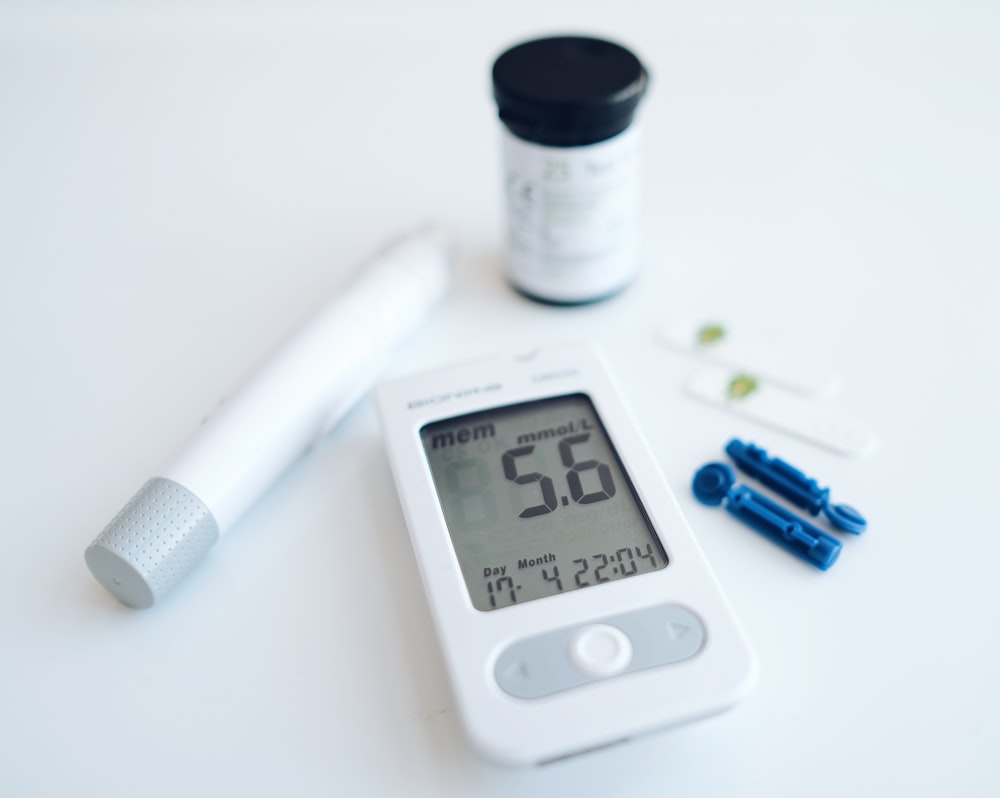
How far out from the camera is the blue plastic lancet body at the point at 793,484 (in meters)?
0.69

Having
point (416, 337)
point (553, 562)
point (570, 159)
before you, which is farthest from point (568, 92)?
point (553, 562)

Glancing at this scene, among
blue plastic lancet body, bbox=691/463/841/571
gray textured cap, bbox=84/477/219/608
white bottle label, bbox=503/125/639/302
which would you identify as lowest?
blue plastic lancet body, bbox=691/463/841/571

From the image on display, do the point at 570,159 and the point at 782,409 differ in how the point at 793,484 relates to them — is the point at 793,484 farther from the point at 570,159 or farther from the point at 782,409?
the point at 570,159

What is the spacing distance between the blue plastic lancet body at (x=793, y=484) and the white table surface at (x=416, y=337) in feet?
0.07

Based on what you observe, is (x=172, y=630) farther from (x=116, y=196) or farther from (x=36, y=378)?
(x=116, y=196)

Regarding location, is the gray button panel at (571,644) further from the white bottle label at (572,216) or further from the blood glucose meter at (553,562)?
the white bottle label at (572,216)

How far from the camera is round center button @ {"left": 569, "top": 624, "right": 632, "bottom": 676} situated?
1.84 feet

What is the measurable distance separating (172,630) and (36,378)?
31 cm

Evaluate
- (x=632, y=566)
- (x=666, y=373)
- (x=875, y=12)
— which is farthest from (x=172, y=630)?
(x=875, y=12)

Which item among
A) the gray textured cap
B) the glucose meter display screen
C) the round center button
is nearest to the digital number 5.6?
the glucose meter display screen

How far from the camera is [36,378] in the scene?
2.73 ft

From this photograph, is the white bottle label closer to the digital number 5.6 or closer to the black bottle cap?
the black bottle cap

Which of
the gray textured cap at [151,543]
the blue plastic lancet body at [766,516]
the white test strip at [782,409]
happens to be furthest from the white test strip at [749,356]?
the gray textured cap at [151,543]

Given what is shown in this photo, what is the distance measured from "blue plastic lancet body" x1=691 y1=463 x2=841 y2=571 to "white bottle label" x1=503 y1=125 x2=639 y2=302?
222 mm
